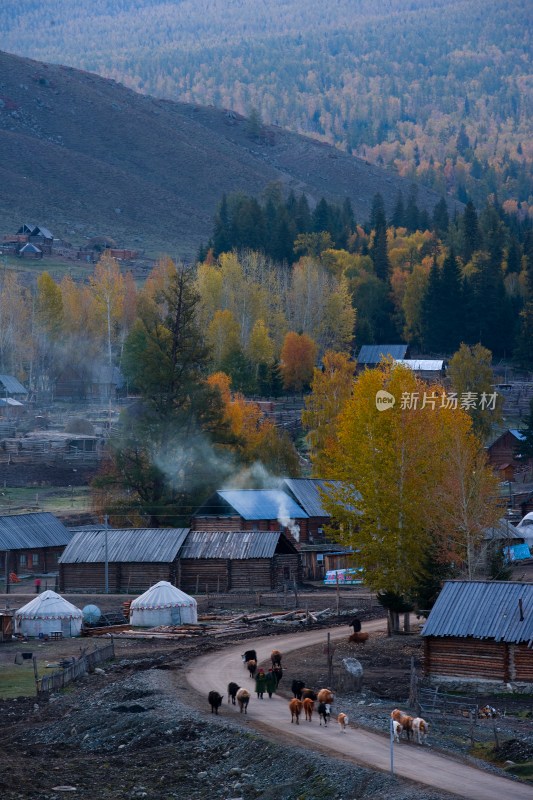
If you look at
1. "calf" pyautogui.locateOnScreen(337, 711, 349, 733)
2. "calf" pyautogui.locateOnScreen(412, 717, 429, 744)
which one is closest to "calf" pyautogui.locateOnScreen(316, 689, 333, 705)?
"calf" pyautogui.locateOnScreen(337, 711, 349, 733)

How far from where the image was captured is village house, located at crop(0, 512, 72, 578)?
61.2 meters

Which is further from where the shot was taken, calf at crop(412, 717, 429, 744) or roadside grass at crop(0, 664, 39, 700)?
roadside grass at crop(0, 664, 39, 700)

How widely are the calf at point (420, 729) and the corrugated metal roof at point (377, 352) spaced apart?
288 ft

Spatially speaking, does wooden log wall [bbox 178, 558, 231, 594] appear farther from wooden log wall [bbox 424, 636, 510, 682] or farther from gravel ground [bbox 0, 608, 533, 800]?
wooden log wall [bbox 424, 636, 510, 682]

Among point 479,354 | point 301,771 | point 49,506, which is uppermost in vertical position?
point 479,354

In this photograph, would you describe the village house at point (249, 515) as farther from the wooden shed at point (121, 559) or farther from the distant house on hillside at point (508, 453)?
the distant house on hillside at point (508, 453)

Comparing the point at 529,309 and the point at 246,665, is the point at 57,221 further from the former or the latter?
the point at 246,665

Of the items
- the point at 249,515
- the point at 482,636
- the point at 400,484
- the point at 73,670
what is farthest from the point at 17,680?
the point at 249,515

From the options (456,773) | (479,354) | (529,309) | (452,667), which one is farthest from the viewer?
(529,309)

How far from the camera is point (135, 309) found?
120 metres

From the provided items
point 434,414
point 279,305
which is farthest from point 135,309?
point 434,414

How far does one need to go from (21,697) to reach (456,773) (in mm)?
15097

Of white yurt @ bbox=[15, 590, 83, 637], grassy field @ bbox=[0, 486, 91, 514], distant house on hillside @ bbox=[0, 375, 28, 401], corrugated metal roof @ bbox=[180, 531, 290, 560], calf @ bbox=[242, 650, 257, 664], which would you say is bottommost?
calf @ bbox=[242, 650, 257, 664]

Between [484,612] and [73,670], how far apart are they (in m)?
12.1
